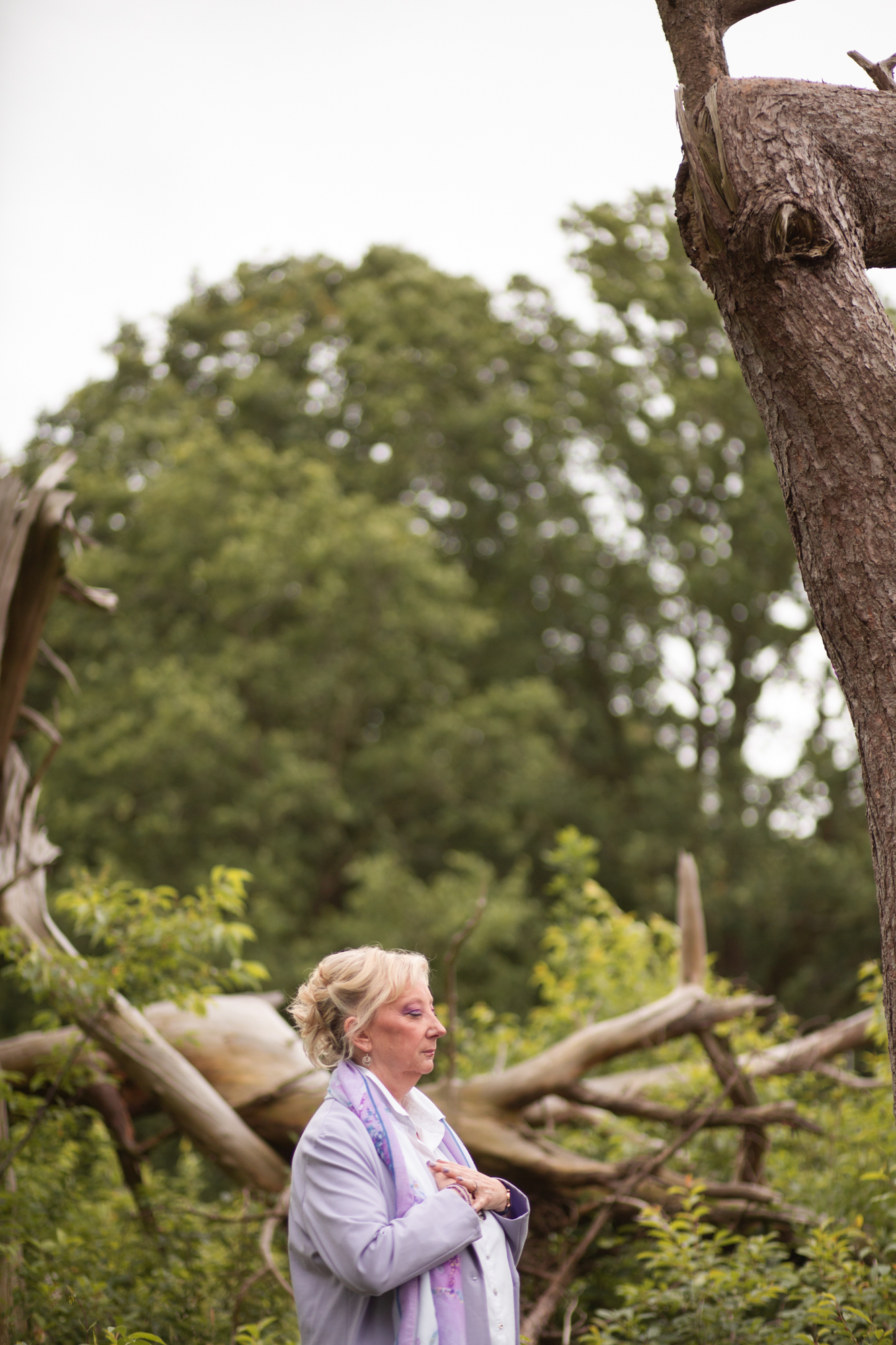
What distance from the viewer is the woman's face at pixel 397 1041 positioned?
2279 mm

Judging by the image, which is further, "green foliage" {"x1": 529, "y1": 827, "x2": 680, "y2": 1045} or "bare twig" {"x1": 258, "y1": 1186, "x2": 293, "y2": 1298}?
"green foliage" {"x1": 529, "y1": 827, "x2": 680, "y2": 1045}

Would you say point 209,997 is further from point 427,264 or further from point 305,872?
point 427,264

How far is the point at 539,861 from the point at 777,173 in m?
15.3

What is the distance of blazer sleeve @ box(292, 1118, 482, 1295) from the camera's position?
6.47 ft

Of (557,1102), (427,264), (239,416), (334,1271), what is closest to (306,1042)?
(334,1271)

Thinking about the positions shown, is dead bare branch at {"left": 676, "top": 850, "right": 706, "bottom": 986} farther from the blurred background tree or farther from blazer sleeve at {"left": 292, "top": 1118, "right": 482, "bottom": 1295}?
the blurred background tree

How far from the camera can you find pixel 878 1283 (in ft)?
11.1

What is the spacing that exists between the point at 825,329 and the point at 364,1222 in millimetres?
2173

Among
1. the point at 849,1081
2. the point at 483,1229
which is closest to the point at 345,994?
the point at 483,1229

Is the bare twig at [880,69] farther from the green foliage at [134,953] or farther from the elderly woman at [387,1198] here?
the green foliage at [134,953]

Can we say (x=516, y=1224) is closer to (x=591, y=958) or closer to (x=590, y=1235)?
(x=590, y=1235)

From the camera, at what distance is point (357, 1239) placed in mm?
1977

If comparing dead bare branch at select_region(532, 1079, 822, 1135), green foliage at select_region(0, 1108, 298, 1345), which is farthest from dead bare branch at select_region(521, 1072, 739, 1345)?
green foliage at select_region(0, 1108, 298, 1345)

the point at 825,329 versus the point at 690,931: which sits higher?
the point at 825,329
